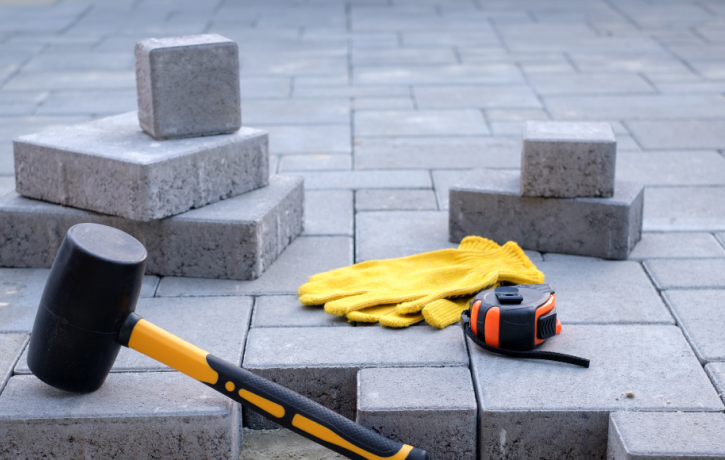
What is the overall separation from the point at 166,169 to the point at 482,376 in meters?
1.47


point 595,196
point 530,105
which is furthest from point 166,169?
point 530,105

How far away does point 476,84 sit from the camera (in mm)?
6520

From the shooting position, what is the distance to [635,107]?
19.0 feet

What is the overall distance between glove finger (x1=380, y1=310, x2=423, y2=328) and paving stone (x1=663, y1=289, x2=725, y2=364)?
932 mm

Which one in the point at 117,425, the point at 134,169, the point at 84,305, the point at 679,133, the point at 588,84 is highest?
the point at 134,169

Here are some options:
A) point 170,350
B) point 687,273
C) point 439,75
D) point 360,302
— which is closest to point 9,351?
point 170,350

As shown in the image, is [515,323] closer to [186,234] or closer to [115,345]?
[115,345]

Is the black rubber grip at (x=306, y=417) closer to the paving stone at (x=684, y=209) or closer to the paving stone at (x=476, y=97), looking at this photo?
the paving stone at (x=684, y=209)

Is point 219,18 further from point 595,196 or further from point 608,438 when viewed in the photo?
point 608,438

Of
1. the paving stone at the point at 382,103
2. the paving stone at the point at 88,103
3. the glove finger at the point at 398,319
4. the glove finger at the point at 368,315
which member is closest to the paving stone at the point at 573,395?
the glove finger at the point at 398,319

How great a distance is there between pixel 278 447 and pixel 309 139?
3047mm

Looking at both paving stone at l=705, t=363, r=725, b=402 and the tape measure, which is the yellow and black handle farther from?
paving stone at l=705, t=363, r=725, b=402

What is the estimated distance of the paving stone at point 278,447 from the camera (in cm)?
242

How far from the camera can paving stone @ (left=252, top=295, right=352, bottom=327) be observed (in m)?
2.82
